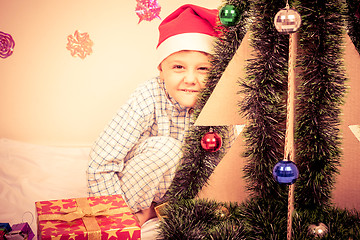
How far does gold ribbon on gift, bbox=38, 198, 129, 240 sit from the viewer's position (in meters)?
0.83

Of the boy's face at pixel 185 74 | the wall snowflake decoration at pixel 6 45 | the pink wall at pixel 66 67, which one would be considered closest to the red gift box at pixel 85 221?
the boy's face at pixel 185 74

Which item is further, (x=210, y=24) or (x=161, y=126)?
(x=161, y=126)

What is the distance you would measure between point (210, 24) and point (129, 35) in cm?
72

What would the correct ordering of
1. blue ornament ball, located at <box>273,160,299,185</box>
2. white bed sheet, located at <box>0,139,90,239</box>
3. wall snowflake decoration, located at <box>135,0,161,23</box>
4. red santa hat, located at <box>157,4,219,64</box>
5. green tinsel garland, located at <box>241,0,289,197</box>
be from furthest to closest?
wall snowflake decoration, located at <box>135,0,161,23</box>, white bed sheet, located at <box>0,139,90,239</box>, red santa hat, located at <box>157,4,219,64</box>, green tinsel garland, located at <box>241,0,289,197</box>, blue ornament ball, located at <box>273,160,299,185</box>

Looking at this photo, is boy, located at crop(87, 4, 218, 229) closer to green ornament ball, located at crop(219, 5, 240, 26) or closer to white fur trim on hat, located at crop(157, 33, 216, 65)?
white fur trim on hat, located at crop(157, 33, 216, 65)

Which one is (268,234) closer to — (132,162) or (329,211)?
(329,211)

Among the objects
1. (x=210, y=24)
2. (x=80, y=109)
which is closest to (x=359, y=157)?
(x=210, y=24)

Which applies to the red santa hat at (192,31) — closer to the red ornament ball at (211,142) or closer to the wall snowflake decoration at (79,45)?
the red ornament ball at (211,142)

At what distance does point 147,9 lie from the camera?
177cm

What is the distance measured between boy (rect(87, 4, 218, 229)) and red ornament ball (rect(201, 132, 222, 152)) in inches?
9.7

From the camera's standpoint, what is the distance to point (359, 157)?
3.11 ft

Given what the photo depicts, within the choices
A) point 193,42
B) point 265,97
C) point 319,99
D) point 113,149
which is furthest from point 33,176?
point 319,99

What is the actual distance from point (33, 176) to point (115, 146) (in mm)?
484

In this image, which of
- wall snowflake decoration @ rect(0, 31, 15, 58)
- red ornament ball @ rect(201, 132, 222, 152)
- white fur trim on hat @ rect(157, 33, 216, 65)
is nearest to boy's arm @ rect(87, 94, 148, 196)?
white fur trim on hat @ rect(157, 33, 216, 65)
